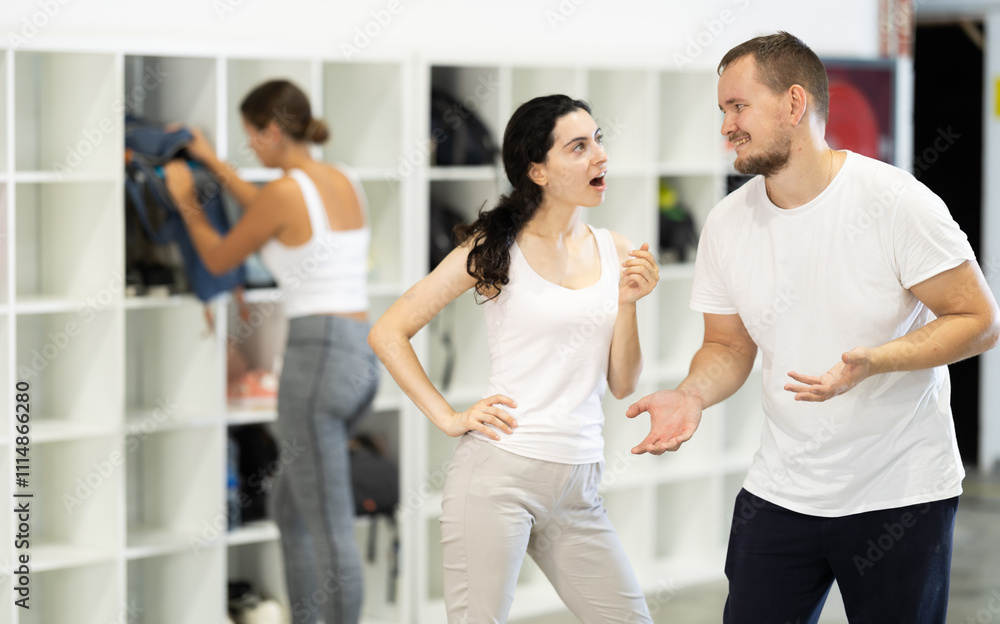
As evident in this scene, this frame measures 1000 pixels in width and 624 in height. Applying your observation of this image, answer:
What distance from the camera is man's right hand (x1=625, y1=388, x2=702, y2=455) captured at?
220 centimetres

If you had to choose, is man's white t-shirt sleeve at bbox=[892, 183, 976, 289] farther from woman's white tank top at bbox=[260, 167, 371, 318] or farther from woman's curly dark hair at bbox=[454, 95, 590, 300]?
woman's white tank top at bbox=[260, 167, 371, 318]

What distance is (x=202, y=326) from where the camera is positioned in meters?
3.62

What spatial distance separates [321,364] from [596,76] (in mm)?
1946

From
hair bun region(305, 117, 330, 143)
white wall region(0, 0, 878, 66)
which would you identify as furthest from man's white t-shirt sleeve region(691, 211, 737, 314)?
white wall region(0, 0, 878, 66)

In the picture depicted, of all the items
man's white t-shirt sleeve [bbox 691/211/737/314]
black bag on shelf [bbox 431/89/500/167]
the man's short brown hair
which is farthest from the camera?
black bag on shelf [bbox 431/89/500/167]

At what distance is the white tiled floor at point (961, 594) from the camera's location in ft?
13.7

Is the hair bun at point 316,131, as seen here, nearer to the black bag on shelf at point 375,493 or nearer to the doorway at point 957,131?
the black bag on shelf at point 375,493

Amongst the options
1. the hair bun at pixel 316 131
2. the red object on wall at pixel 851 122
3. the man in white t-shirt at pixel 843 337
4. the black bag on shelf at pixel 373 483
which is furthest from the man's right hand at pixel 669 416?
the red object on wall at pixel 851 122

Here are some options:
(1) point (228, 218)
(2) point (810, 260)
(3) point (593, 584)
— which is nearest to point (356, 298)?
(1) point (228, 218)

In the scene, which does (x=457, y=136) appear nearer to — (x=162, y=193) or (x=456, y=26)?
(x=456, y=26)

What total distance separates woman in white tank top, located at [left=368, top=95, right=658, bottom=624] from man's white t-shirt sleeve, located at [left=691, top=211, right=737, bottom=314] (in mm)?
159

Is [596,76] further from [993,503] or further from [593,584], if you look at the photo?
[993,503]

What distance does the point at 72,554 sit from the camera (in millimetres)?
3451

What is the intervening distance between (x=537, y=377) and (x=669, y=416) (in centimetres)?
31
